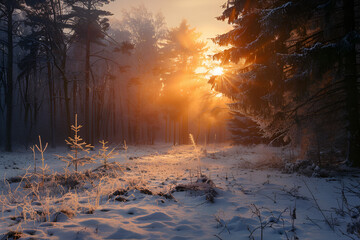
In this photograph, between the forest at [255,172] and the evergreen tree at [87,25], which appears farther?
the evergreen tree at [87,25]

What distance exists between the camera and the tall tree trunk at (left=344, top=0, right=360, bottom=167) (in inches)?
225

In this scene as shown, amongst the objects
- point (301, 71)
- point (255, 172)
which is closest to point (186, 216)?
point (255, 172)

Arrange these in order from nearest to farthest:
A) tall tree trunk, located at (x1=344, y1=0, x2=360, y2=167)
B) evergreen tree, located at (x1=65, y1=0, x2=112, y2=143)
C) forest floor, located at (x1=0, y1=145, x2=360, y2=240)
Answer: forest floor, located at (x1=0, y1=145, x2=360, y2=240), tall tree trunk, located at (x1=344, y1=0, x2=360, y2=167), evergreen tree, located at (x1=65, y1=0, x2=112, y2=143)

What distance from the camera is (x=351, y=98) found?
5.84 metres

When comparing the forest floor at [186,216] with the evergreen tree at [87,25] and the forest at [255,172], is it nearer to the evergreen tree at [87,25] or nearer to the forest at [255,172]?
the forest at [255,172]

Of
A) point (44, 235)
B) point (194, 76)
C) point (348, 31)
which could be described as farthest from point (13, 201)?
point (194, 76)

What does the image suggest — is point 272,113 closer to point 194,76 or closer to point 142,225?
point 142,225

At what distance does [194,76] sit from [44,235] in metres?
27.0

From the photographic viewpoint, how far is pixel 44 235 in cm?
206

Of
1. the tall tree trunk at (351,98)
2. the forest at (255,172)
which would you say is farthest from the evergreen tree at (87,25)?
the tall tree trunk at (351,98)

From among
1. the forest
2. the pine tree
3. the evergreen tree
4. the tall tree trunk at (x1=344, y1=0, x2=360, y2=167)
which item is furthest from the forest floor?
the evergreen tree

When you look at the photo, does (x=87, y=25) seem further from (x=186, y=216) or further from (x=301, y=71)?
(x=186, y=216)

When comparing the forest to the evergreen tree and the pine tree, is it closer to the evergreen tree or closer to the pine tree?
the pine tree

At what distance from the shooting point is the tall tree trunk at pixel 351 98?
572 centimetres
